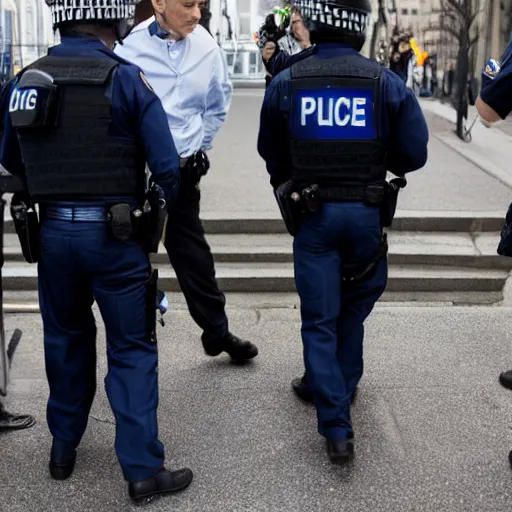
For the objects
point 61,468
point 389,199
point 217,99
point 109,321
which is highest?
point 217,99

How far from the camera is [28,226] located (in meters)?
2.91

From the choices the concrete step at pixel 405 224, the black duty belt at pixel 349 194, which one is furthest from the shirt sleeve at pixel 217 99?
the concrete step at pixel 405 224

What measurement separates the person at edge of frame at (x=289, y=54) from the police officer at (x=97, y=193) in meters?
0.88

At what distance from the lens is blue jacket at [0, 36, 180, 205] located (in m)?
2.73

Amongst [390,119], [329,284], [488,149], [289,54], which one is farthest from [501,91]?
[488,149]

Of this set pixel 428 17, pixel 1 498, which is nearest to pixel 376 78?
pixel 1 498

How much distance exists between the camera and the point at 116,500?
297cm

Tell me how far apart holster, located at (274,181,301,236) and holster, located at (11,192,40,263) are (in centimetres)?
101

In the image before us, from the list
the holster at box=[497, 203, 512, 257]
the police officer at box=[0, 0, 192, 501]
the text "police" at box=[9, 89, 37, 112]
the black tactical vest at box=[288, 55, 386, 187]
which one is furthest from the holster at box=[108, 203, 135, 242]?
the holster at box=[497, 203, 512, 257]

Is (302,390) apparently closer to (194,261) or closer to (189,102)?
(194,261)

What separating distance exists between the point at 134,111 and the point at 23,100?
39 centimetres

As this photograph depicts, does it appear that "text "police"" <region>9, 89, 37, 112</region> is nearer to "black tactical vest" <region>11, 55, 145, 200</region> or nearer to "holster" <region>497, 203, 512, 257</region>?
"black tactical vest" <region>11, 55, 145, 200</region>

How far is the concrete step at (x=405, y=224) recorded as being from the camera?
243 inches

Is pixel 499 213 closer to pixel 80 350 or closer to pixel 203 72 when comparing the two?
pixel 203 72
